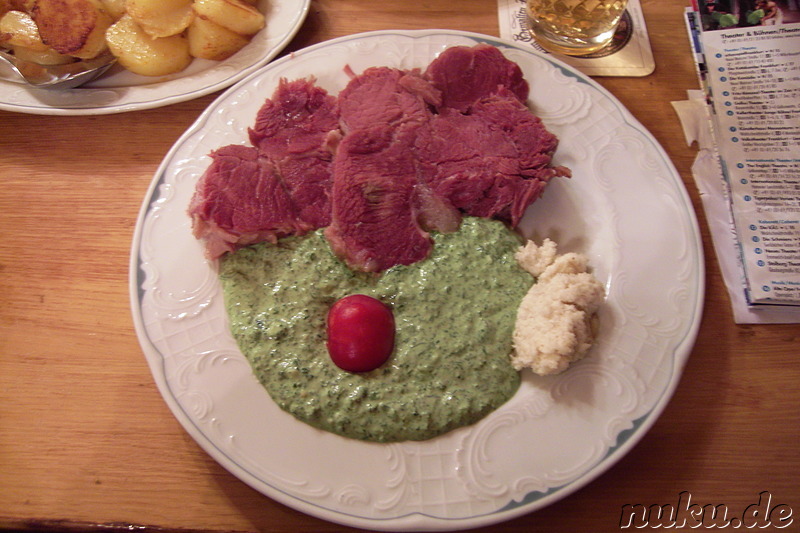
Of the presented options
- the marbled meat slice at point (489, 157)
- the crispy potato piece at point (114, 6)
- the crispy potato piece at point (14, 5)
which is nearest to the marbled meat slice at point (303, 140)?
the marbled meat slice at point (489, 157)

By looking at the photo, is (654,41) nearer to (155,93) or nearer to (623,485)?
(623,485)

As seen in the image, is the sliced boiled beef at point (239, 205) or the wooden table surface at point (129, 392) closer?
the wooden table surface at point (129, 392)

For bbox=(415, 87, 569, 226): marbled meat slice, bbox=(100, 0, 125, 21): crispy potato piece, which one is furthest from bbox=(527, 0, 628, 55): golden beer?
bbox=(100, 0, 125, 21): crispy potato piece

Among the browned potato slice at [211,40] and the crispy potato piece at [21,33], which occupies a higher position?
the crispy potato piece at [21,33]

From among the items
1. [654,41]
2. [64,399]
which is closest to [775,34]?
[654,41]

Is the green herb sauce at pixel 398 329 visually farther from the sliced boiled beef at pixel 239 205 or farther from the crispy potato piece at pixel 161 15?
the crispy potato piece at pixel 161 15

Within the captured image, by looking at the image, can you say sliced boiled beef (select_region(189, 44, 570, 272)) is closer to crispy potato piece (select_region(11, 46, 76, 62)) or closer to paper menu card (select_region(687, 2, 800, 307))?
paper menu card (select_region(687, 2, 800, 307))
